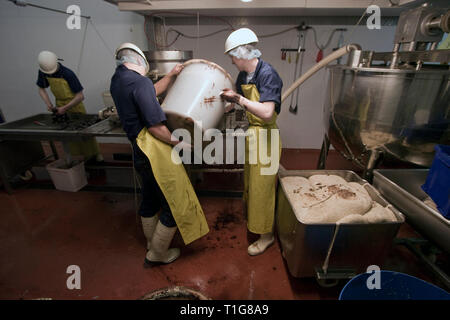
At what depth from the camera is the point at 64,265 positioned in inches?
62.2

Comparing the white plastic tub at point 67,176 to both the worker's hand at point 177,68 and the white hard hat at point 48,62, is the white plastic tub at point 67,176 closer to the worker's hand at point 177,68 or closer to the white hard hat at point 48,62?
the white hard hat at point 48,62

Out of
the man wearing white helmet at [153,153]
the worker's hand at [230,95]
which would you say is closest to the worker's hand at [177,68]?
the man wearing white helmet at [153,153]

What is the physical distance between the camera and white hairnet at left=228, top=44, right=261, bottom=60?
1.30 m

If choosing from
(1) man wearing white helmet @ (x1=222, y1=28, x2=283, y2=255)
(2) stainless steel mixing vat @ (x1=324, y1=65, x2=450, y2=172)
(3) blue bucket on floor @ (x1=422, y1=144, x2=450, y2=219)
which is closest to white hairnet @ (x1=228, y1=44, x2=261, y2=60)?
(1) man wearing white helmet @ (x1=222, y1=28, x2=283, y2=255)

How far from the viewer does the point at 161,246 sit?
4.98ft

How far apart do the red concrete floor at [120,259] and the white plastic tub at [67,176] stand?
0.22 metres

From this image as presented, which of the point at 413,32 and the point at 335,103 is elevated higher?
the point at 413,32

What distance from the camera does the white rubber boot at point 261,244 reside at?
1.66m

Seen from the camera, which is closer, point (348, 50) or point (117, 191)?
point (348, 50)

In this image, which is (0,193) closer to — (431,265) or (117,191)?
(117,191)

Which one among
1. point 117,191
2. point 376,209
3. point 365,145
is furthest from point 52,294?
point 365,145
